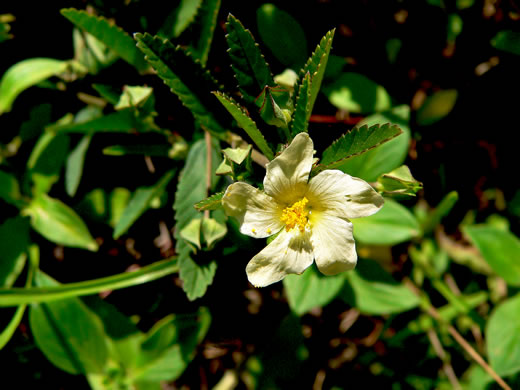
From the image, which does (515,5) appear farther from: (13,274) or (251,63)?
(13,274)

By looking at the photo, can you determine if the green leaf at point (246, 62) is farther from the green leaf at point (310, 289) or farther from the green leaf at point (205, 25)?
the green leaf at point (310, 289)

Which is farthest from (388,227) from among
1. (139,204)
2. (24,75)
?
(24,75)

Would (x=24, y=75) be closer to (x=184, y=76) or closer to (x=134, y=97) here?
(x=134, y=97)

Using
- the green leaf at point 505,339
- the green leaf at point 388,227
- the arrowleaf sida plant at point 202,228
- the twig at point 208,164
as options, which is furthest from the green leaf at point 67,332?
the green leaf at point 505,339

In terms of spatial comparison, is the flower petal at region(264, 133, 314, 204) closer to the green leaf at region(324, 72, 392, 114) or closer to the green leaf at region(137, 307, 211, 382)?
the green leaf at region(324, 72, 392, 114)

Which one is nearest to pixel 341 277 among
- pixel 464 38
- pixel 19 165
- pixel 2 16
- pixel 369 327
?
pixel 369 327

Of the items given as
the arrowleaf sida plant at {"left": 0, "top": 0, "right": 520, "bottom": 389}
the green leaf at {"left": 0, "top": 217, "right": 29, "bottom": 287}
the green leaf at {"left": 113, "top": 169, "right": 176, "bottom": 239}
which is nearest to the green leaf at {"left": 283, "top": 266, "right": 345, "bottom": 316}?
the arrowleaf sida plant at {"left": 0, "top": 0, "right": 520, "bottom": 389}
